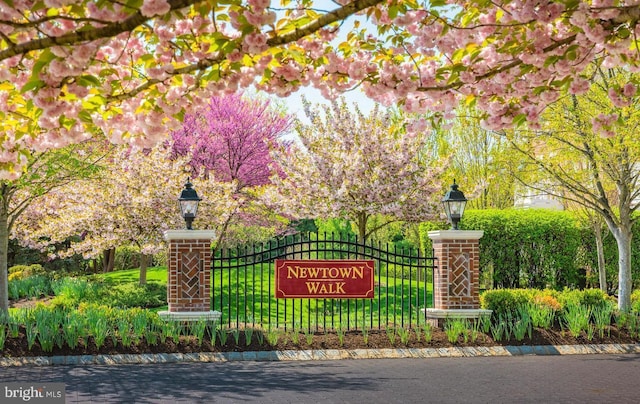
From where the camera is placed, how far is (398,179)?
18.5m

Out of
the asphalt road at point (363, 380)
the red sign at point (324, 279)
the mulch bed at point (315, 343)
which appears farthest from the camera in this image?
the red sign at point (324, 279)

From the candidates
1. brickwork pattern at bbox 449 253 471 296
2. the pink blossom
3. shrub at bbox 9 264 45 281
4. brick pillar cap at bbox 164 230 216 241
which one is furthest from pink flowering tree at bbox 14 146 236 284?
the pink blossom

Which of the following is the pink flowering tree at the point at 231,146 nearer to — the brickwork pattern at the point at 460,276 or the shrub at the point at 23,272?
the shrub at the point at 23,272

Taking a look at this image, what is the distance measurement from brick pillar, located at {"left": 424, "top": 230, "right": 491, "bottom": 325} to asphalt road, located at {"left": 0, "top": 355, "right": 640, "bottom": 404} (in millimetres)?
1687

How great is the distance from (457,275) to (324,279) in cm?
226

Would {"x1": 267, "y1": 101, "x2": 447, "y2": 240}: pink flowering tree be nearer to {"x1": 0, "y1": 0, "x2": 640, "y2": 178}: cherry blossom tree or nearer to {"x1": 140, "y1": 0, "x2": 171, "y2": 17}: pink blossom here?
{"x1": 0, "y1": 0, "x2": 640, "y2": 178}: cherry blossom tree

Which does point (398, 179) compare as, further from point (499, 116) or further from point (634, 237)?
point (499, 116)

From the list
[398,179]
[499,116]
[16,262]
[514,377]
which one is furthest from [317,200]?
[16,262]

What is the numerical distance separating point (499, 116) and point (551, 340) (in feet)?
19.3

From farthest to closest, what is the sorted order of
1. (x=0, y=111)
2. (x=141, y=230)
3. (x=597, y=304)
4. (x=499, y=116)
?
(x=141, y=230) → (x=597, y=304) → (x=499, y=116) → (x=0, y=111)

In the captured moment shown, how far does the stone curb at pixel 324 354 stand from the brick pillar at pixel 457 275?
1209 mm

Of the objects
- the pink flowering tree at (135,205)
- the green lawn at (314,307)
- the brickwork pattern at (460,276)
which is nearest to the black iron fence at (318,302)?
the green lawn at (314,307)

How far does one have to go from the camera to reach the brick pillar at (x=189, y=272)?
38.0 ft

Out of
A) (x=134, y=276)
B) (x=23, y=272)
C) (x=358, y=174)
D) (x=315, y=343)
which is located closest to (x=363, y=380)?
(x=315, y=343)
